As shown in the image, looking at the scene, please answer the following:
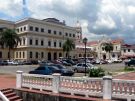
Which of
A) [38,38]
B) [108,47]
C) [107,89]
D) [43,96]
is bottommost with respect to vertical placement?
[43,96]

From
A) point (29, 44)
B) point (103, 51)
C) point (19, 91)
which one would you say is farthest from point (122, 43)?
point (19, 91)

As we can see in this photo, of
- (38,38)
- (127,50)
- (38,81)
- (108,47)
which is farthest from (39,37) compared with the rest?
(38,81)

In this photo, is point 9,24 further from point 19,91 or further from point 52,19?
point 19,91

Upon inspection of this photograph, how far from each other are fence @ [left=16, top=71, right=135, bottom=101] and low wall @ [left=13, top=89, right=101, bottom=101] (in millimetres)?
542

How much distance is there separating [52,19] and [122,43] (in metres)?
39.7

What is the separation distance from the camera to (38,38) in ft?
293

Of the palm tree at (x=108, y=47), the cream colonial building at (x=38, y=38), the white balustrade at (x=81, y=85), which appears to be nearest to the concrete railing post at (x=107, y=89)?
the white balustrade at (x=81, y=85)

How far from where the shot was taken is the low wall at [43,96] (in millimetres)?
15625

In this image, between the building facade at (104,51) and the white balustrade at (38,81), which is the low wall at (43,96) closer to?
the white balustrade at (38,81)

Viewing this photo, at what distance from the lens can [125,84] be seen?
48.1 ft

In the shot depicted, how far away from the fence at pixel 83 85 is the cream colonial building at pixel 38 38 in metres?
67.1

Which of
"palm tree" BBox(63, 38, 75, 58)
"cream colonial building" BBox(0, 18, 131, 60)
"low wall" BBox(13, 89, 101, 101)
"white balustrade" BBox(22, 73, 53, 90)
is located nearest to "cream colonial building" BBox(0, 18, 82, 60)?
"cream colonial building" BBox(0, 18, 131, 60)

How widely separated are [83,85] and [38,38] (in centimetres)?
7388

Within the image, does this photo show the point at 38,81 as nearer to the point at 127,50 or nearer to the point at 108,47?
the point at 108,47
